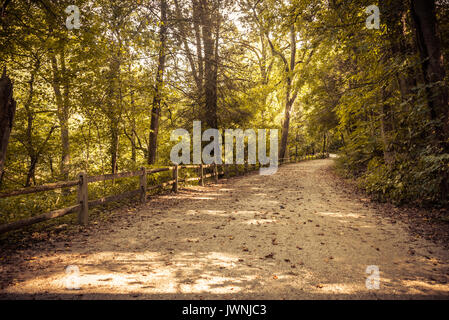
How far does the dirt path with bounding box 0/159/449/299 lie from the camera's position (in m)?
3.13

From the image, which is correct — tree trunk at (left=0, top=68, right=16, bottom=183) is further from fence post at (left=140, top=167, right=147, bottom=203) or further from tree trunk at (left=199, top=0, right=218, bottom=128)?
tree trunk at (left=199, top=0, right=218, bottom=128)

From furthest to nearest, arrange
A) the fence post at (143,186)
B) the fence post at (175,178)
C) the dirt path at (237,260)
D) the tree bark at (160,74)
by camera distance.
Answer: the tree bark at (160,74) < the fence post at (175,178) < the fence post at (143,186) < the dirt path at (237,260)

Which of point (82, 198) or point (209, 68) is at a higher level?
point (209, 68)

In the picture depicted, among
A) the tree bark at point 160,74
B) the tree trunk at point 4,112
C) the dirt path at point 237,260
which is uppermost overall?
the tree bark at point 160,74

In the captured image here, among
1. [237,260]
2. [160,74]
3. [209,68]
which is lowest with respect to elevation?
[237,260]

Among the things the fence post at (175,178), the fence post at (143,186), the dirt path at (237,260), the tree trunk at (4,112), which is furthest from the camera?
the fence post at (175,178)

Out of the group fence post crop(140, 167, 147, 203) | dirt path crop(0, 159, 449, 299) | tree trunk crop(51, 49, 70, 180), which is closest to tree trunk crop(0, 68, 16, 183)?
dirt path crop(0, 159, 449, 299)

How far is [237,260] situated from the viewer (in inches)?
160

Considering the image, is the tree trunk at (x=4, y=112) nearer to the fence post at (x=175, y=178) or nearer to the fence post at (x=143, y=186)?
the fence post at (x=143, y=186)

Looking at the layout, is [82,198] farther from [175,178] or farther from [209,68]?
[209,68]

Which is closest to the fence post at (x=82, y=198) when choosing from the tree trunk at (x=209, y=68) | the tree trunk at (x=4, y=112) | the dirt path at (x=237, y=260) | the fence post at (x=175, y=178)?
the dirt path at (x=237, y=260)

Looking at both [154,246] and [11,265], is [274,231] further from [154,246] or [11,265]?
[11,265]

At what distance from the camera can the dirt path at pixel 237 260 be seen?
3133mm

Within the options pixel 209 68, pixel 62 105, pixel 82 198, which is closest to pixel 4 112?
pixel 82 198
